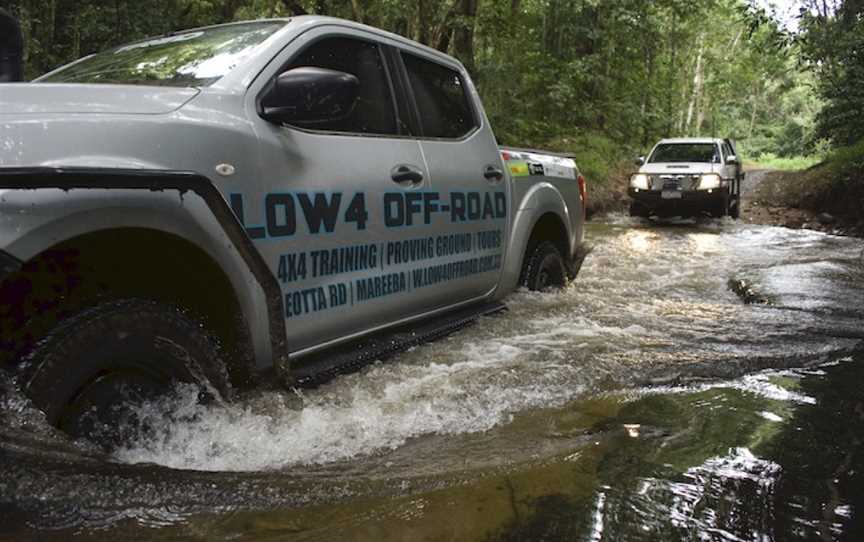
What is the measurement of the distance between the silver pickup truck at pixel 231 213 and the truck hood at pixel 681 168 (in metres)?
10.5

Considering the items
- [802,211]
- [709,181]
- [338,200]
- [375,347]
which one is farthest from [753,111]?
[338,200]

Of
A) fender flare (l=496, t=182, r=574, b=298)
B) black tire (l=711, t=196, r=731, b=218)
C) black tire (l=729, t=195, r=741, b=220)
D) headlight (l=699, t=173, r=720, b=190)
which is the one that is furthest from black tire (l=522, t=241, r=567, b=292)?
black tire (l=729, t=195, r=741, b=220)

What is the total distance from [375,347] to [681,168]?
11.8 meters

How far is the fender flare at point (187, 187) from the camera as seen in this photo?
1732 mm

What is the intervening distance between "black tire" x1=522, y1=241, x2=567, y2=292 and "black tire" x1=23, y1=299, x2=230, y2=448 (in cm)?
268

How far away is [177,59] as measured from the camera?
2.83 metres

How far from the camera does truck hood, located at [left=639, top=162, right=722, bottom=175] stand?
43.5 ft

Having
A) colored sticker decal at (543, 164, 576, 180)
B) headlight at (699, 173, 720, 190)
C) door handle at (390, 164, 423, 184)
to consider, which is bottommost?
headlight at (699, 173, 720, 190)

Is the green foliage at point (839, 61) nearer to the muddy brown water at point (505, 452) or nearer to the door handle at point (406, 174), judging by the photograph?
the muddy brown water at point (505, 452)

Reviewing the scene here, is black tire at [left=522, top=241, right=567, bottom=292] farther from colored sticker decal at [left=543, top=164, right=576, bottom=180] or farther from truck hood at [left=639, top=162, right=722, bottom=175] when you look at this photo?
truck hood at [left=639, top=162, right=722, bottom=175]

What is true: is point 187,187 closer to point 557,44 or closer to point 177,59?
point 177,59

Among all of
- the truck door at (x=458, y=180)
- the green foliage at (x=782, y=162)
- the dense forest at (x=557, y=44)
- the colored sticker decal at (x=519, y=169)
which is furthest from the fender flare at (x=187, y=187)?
the green foliage at (x=782, y=162)

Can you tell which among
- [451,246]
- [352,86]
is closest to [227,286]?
[352,86]

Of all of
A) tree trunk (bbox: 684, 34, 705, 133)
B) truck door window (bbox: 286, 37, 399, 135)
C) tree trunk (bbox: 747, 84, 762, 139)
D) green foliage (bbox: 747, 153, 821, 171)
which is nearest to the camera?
truck door window (bbox: 286, 37, 399, 135)
